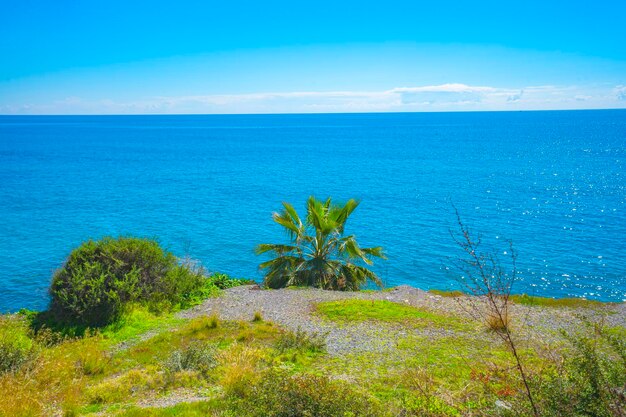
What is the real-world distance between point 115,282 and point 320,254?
9.47 metres

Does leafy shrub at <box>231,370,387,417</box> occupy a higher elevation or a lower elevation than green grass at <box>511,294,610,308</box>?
higher

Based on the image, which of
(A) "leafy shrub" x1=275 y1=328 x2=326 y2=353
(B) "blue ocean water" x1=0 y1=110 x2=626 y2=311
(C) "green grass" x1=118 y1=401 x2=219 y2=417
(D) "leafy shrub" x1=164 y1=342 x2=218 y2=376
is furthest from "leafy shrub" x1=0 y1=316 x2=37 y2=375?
(B) "blue ocean water" x1=0 y1=110 x2=626 y2=311

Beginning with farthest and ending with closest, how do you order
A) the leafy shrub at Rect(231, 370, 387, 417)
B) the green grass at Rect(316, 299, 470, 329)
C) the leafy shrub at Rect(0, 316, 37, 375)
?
the green grass at Rect(316, 299, 470, 329)
the leafy shrub at Rect(0, 316, 37, 375)
the leafy shrub at Rect(231, 370, 387, 417)

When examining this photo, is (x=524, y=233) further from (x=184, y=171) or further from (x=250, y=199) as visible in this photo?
(x=184, y=171)

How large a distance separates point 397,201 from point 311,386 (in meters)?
44.8

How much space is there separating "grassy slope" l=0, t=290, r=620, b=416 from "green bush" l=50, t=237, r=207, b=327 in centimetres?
→ 96

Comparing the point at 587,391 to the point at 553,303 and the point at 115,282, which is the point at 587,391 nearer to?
the point at 553,303

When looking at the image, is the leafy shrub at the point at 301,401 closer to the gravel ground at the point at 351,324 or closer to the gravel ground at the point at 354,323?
the gravel ground at the point at 354,323

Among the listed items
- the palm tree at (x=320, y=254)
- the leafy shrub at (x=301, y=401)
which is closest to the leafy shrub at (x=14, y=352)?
the leafy shrub at (x=301, y=401)

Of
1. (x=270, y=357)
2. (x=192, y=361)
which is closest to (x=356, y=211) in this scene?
(x=270, y=357)

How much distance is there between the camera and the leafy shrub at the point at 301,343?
1404 centimetres

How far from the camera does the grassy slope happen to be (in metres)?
10.1

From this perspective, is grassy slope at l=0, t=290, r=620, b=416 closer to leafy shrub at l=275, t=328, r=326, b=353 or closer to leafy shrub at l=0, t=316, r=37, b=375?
leafy shrub at l=275, t=328, r=326, b=353

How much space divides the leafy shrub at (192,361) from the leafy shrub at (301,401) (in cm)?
280
